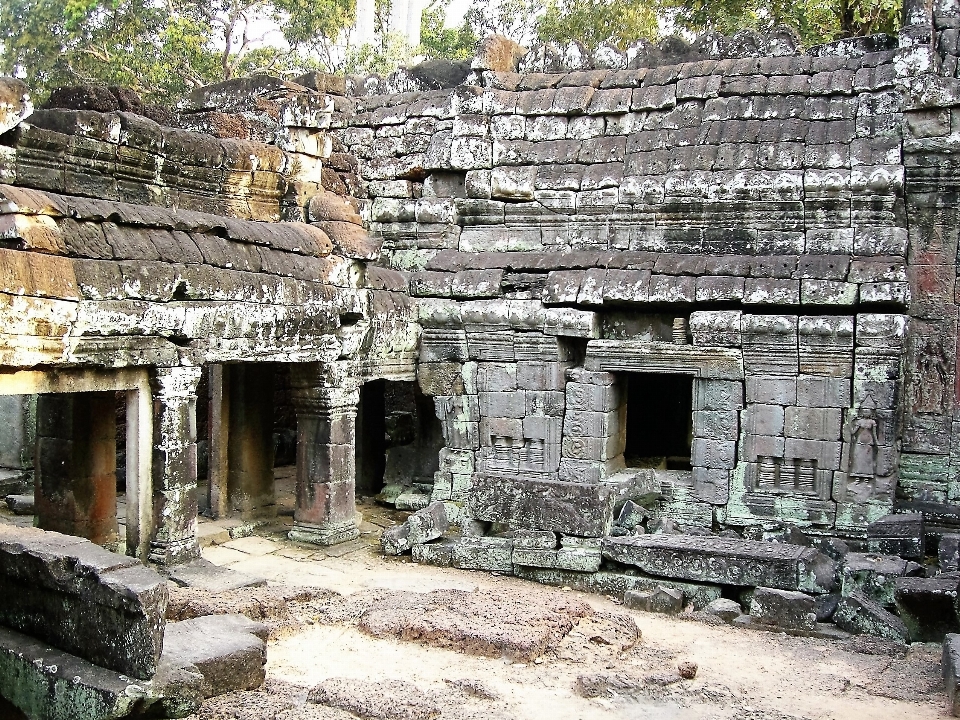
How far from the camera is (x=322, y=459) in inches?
406

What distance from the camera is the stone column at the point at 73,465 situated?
9.62 m

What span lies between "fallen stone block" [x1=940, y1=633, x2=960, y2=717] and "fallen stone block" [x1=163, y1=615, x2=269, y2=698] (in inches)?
169

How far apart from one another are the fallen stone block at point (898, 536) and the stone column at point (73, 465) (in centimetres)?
752

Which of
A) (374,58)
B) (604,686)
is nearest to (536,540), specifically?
(604,686)

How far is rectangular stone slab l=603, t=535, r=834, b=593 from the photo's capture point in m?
8.35

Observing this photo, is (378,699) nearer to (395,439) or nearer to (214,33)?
(395,439)

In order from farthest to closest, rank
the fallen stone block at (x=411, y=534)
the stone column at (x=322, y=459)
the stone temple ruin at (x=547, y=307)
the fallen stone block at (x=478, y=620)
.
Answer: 1. the stone column at (x=322, y=459)
2. the fallen stone block at (x=411, y=534)
3. the stone temple ruin at (x=547, y=307)
4. the fallen stone block at (x=478, y=620)

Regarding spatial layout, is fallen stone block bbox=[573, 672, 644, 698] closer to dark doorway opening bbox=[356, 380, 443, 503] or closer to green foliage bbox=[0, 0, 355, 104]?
dark doorway opening bbox=[356, 380, 443, 503]

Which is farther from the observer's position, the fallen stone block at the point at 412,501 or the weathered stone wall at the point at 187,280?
the fallen stone block at the point at 412,501

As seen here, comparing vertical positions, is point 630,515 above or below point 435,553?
above

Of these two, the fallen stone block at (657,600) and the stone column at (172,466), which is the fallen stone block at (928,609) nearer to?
the fallen stone block at (657,600)

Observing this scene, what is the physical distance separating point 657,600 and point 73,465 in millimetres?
5839

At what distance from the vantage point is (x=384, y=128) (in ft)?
40.9

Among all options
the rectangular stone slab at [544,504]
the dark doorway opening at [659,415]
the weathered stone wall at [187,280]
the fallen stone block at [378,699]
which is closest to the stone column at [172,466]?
the weathered stone wall at [187,280]
